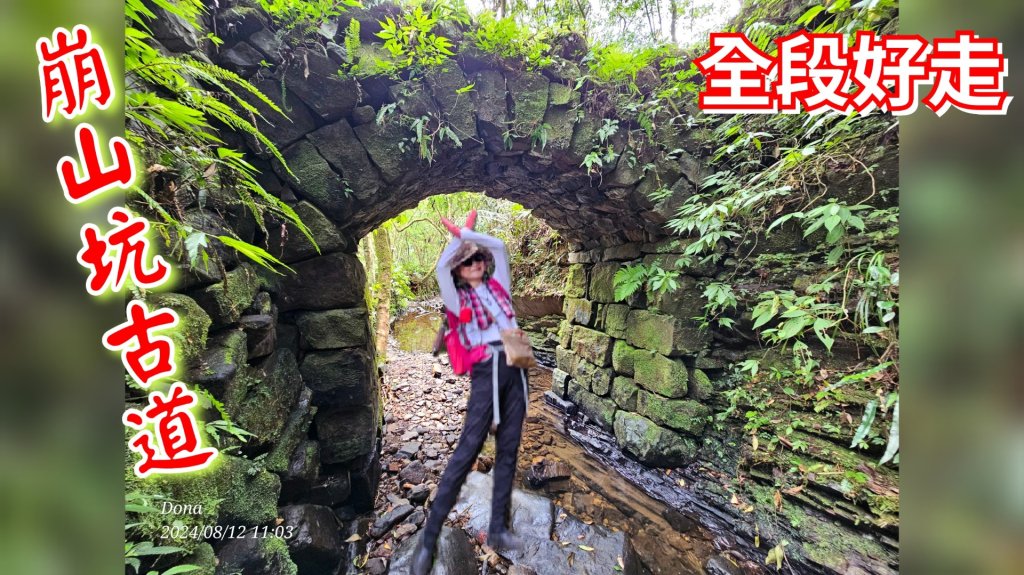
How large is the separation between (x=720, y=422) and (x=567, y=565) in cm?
216

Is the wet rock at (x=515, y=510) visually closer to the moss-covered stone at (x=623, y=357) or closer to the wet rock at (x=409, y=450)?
the wet rock at (x=409, y=450)

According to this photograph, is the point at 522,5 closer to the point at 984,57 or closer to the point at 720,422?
the point at 984,57

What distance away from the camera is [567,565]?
2.32m

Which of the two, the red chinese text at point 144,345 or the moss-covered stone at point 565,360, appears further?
the moss-covered stone at point 565,360

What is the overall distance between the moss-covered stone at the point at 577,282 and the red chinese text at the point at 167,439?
493cm

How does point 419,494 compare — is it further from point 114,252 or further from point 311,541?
point 114,252

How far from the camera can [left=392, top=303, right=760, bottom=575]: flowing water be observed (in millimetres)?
2660

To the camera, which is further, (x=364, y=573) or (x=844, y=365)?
(x=844, y=365)

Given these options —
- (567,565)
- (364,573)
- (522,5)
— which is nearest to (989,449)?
(567,565)

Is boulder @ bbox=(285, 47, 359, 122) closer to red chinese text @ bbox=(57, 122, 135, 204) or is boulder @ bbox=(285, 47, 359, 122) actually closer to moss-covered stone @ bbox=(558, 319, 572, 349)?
red chinese text @ bbox=(57, 122, 135, 204)

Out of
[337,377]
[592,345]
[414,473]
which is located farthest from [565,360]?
[337,377]

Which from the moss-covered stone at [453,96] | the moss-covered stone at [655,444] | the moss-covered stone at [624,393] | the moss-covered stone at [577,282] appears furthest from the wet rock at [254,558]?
the moss-covered stone at [577,282]

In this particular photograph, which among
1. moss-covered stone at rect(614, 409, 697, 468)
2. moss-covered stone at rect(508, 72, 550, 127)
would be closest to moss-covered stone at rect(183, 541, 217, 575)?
moss-covered stone at rect(508, 72, 550, 127)

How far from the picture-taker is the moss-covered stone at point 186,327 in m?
1.56
